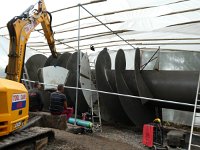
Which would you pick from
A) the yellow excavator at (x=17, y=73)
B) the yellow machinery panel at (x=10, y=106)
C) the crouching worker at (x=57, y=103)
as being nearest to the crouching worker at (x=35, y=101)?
the crouching worker at (x=57, y=103)

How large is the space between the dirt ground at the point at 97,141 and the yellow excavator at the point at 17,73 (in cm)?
124

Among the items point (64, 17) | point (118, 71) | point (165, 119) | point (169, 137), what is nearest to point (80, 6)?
point (64, 17)

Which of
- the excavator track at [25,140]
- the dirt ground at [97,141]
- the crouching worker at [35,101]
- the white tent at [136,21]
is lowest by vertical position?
the dirt ground at [97,141]

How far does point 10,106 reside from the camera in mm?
4293

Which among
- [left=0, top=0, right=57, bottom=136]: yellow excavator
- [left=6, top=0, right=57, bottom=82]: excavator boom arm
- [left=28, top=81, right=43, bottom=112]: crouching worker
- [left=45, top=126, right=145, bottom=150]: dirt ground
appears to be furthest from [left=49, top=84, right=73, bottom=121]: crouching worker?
[left=6, top=0, right=57, bottom=82]: excavator boom arm

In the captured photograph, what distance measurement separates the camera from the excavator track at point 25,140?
437cm

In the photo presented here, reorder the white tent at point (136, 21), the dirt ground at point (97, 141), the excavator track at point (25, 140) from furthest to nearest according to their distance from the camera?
the white tent at point (136, 21) < the dirt ground at point (97, 141) < the excavator track at point (25, 140)

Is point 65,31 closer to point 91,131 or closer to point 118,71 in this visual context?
point 118,71

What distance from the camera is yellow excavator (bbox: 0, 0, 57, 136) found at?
4.21 metres

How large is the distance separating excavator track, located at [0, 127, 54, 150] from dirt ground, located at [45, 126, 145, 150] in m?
0.34

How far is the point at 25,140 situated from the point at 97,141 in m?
2.30

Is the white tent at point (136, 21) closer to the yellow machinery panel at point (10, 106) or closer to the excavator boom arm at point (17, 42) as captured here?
the excavator boom arm at point (17, 42)

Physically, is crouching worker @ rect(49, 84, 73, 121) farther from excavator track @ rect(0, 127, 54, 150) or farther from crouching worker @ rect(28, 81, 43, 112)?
excavator track @ rect(0, 127, 54, 150)

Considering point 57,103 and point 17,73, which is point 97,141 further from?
point 17,73
